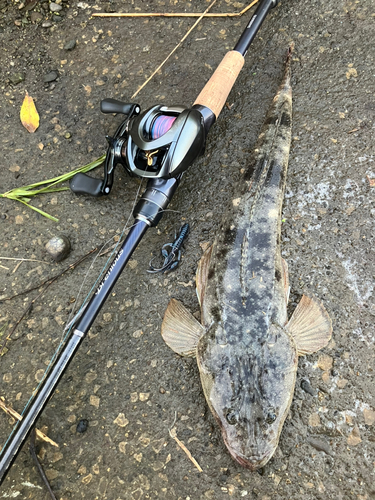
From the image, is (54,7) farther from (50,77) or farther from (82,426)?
(82,426)

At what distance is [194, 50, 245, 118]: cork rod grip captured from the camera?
9.78 ft

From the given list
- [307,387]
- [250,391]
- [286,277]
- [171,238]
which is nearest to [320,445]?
[307,387]

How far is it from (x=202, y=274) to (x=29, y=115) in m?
A: 2.51

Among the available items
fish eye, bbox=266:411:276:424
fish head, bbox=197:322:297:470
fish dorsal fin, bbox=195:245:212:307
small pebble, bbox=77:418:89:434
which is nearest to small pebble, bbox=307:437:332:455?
fish head, bbox=197:322:297:470

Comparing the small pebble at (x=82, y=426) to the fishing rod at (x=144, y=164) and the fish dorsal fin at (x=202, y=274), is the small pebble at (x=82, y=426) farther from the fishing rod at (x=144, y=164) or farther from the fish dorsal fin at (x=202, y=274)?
the fish dorsal fin at (x=202, y=274)

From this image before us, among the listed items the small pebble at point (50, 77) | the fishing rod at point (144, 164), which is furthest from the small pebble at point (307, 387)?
the small pebble at point (50, 77)

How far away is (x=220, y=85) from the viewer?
10.1 feet

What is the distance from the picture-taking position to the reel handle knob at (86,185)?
3.18 metres

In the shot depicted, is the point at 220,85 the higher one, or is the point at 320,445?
the point at 220,85

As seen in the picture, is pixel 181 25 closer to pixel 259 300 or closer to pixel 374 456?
pixel 259 300

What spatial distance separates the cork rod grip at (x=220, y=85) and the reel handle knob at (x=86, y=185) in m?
1.09

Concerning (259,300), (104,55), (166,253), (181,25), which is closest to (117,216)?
(166,253)

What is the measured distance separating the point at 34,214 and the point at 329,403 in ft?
10.2

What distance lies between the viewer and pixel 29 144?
12.4 feet
